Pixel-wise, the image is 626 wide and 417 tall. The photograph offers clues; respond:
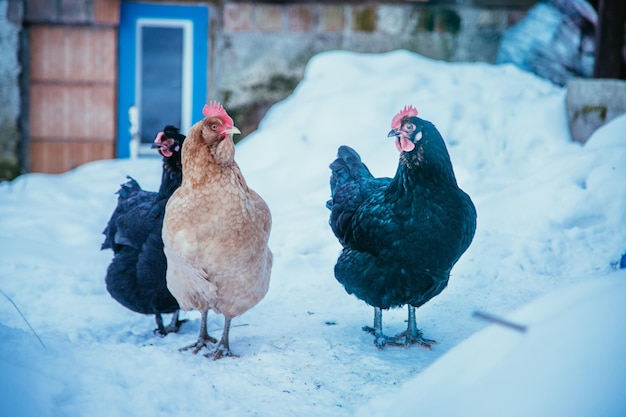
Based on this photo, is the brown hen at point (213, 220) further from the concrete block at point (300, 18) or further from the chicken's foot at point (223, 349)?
the concrete block at point (300, 18)

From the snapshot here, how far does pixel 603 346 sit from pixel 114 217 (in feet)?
11.1

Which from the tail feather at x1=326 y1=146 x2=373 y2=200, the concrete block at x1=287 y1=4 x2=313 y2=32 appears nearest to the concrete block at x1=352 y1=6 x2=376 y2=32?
the concrete block at x1=287 y1=4 x2=313 y2=32

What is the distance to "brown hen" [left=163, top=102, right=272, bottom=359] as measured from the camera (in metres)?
3.31

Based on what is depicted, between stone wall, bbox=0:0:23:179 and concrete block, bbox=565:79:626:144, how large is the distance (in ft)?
22.0

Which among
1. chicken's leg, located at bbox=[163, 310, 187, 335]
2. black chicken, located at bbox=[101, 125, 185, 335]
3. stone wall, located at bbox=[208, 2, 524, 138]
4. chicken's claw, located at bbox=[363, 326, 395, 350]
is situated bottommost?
chicken's leg, located at bbox=[163, 310, 187, 335]

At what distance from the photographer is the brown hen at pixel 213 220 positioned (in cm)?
331

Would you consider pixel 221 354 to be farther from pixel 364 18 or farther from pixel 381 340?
pixel 364 18

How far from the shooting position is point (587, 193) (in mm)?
5020

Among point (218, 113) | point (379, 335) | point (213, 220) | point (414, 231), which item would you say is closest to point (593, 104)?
point (414, 231)

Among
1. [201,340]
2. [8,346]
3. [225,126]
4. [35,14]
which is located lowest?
[201,340]

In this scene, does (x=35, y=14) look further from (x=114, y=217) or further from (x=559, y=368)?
(x=559, y=368)

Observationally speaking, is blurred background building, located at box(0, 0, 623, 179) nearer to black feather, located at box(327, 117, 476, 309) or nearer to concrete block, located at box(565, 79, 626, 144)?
concrete block, located at box(565, 79, 626, 144)

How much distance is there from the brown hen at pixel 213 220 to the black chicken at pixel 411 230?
688mm

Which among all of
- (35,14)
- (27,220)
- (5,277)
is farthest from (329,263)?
(35,14)
